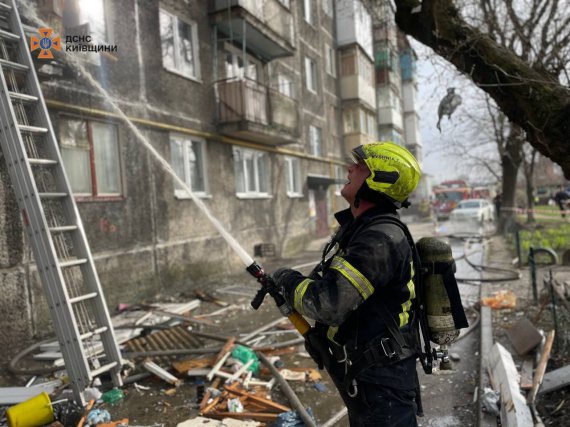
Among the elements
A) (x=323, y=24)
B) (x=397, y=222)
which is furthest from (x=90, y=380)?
(x=323, y=24)

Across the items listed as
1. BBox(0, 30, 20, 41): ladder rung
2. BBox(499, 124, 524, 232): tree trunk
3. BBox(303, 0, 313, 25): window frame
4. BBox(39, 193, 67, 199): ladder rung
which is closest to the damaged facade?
Answer: BBox(303, 0, 313, 25): window frame

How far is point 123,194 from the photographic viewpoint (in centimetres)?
→ 782

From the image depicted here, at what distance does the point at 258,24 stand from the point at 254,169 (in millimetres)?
4201

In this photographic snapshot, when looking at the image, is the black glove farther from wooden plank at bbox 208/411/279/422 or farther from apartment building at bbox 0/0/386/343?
apartment building at bbox 0/0/386/343

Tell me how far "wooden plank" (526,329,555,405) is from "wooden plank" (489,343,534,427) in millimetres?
117

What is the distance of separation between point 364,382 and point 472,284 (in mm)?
7797

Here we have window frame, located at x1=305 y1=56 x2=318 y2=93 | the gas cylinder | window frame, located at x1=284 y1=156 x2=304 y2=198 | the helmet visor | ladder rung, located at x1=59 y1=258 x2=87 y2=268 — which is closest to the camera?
the helmet visor

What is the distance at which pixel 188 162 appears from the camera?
1009cm

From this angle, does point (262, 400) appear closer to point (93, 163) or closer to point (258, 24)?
point (93, 163)

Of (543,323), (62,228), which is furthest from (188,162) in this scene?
(543,323)

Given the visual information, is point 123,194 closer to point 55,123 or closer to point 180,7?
point 55,123

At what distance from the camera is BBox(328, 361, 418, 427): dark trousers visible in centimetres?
193

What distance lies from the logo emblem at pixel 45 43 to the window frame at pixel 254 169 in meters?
6.25

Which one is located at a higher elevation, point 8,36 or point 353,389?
point 8,36
